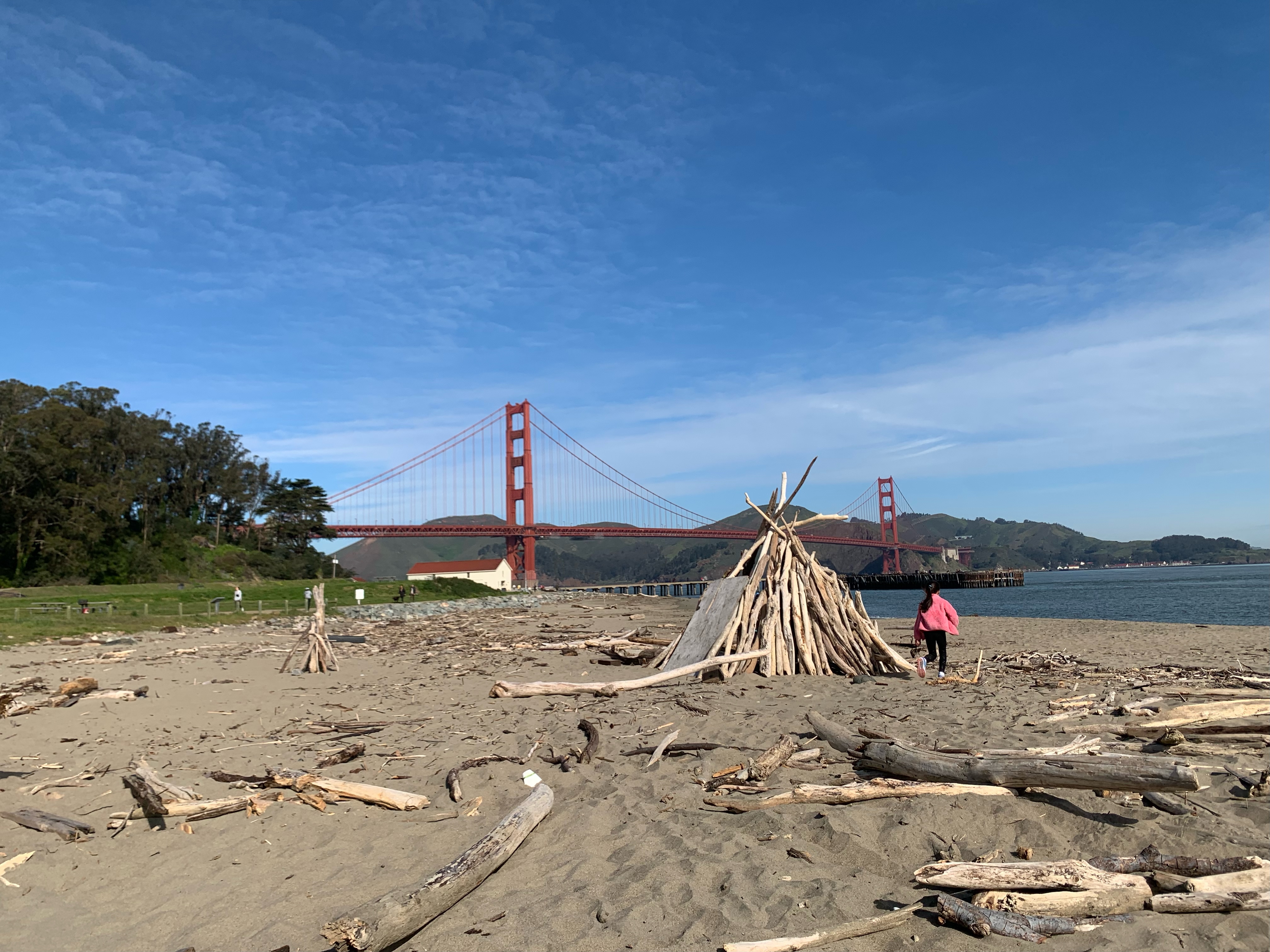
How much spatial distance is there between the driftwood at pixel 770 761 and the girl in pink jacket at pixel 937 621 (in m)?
5.10

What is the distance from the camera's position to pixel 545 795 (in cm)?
537

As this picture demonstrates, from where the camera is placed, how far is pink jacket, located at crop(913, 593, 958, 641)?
10.5 meters

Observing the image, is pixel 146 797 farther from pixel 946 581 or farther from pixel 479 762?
pixel 946 581


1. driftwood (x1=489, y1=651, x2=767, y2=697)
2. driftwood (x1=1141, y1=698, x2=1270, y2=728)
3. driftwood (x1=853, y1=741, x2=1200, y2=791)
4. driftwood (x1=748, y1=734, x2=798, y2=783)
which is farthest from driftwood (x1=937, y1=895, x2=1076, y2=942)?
driftwood (x1=489, y1=651, x2=767, y2=697)

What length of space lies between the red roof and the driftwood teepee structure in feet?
160

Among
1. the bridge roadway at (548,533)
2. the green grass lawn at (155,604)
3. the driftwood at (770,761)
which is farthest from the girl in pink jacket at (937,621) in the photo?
the bridge roadway at (548,533)

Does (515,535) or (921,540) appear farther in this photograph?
(921,540)

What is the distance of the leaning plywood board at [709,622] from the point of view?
11.1 m

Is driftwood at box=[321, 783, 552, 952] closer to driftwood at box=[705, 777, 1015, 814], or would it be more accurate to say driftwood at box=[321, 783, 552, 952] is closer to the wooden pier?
driftwood at box=[705, 777, 1015, 814]

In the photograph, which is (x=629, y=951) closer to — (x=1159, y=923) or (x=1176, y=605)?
(x=1159, y=923)

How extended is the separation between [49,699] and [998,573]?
106 m

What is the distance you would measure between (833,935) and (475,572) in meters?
57.2

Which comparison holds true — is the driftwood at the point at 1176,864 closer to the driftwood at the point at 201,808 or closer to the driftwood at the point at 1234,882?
the driftwood at the point at 1234,882

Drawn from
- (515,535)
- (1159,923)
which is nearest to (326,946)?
(1159,923)
